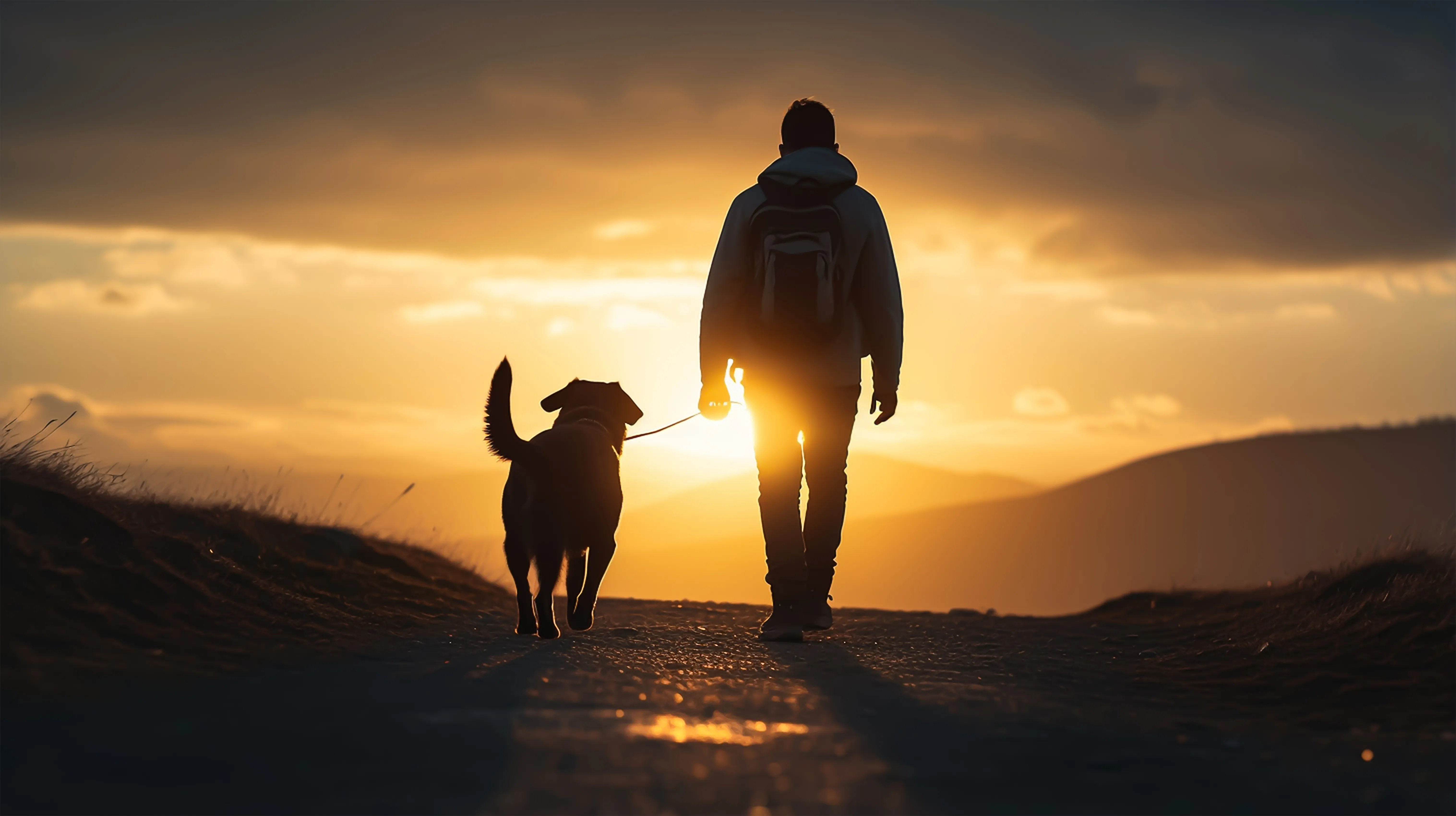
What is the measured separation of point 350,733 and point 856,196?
4.53 meters

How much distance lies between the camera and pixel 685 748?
3779 mm

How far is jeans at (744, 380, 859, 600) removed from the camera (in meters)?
7.25

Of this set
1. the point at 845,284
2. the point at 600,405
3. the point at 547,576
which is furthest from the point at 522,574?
the point at 845,284

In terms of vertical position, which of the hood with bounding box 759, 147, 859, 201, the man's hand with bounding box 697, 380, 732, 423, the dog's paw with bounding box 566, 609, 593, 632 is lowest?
the dog's paw with bounding box 566, 609, 593, 632

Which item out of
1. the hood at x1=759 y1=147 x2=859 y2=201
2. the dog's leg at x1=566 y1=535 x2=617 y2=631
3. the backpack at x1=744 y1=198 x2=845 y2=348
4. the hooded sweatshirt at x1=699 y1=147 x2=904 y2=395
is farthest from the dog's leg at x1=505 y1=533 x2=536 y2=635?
the hood at x1=759 y1=147 x2=859 y2=201

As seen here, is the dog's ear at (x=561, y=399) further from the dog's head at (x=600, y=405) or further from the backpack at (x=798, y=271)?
the backpack at (x=798, y=271)

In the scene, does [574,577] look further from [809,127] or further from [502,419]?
[809,127]

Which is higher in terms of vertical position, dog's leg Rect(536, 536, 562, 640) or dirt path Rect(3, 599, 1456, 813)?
dog's leg Rect(536, 536, 562, 640)

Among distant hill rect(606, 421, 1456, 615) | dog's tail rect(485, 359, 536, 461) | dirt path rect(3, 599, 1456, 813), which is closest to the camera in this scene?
dirt path rect(3, 599, 1456, 813)

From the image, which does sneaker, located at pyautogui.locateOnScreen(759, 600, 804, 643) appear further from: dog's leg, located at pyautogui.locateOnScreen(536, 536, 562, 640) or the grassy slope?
the grassy slope

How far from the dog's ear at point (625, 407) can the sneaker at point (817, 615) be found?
186 cm

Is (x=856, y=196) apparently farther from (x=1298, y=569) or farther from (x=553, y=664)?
Result: (x=1298, y=569)

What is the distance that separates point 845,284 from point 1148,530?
17.9m

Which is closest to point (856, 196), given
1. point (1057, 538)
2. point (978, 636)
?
point (978, 636)
